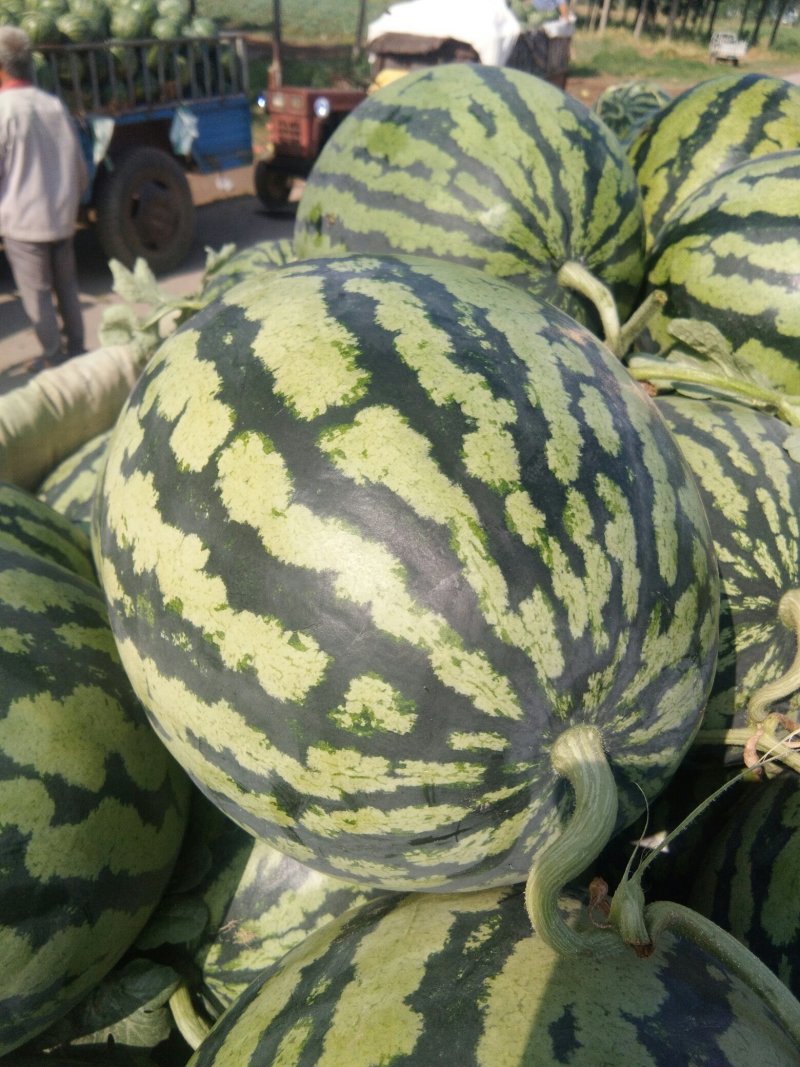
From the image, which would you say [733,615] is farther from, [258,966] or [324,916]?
[258,966]

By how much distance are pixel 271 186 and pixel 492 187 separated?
853cm

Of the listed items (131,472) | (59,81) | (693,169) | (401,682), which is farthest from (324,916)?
(59,81)

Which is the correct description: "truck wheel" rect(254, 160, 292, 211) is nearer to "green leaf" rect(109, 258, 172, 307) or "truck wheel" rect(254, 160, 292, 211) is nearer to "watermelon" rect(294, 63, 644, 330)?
"green leaf" rect(109, 258, 172, 307)

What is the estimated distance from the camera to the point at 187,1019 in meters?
1.46

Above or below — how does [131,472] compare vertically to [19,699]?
above

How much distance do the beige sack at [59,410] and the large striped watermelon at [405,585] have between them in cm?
152

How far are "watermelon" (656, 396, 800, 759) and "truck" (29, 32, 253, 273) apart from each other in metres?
6.56

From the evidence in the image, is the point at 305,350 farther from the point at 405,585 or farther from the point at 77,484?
the point at 77,484

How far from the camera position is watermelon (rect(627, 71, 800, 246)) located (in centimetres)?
253

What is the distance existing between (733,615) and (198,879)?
3.42 ft

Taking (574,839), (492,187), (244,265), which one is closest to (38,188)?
(244,265)

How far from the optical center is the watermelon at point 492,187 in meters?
1.87

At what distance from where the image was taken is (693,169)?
2.56 metres

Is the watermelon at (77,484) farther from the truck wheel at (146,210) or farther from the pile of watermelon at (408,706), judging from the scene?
the truck wheel at (146,210)
